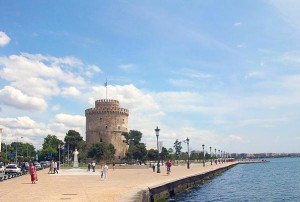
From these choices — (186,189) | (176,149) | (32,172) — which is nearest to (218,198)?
(186,189)

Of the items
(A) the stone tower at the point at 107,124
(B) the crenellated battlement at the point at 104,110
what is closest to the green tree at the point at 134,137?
(A) the stone tower at the point at 107,124

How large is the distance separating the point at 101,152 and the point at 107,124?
1177 centimetres

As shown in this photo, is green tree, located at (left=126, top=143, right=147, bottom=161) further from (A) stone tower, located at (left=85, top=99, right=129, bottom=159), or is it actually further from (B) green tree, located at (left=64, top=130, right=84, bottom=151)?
(B) green tree, located at (left=64, top=130, right=84, bottom=151)

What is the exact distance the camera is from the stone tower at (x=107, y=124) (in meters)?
101

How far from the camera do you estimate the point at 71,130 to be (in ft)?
374

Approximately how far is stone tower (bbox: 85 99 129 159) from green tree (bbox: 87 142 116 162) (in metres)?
6.40

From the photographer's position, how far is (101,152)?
9038cm

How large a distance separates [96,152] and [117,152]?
12.2 m

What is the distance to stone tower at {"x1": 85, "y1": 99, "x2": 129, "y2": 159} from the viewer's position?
10069 centimetres

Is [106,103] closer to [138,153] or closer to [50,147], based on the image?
[138,153]

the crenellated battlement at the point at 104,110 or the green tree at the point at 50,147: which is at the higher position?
the crenellated battlement at the point at 104,110

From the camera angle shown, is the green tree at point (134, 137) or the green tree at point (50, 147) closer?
the green tree at point (134, 137)

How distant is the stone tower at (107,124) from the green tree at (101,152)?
6395 millimetres

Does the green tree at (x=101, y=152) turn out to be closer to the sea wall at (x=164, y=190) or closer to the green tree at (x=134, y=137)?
the green tree at (x=134, y=137)
